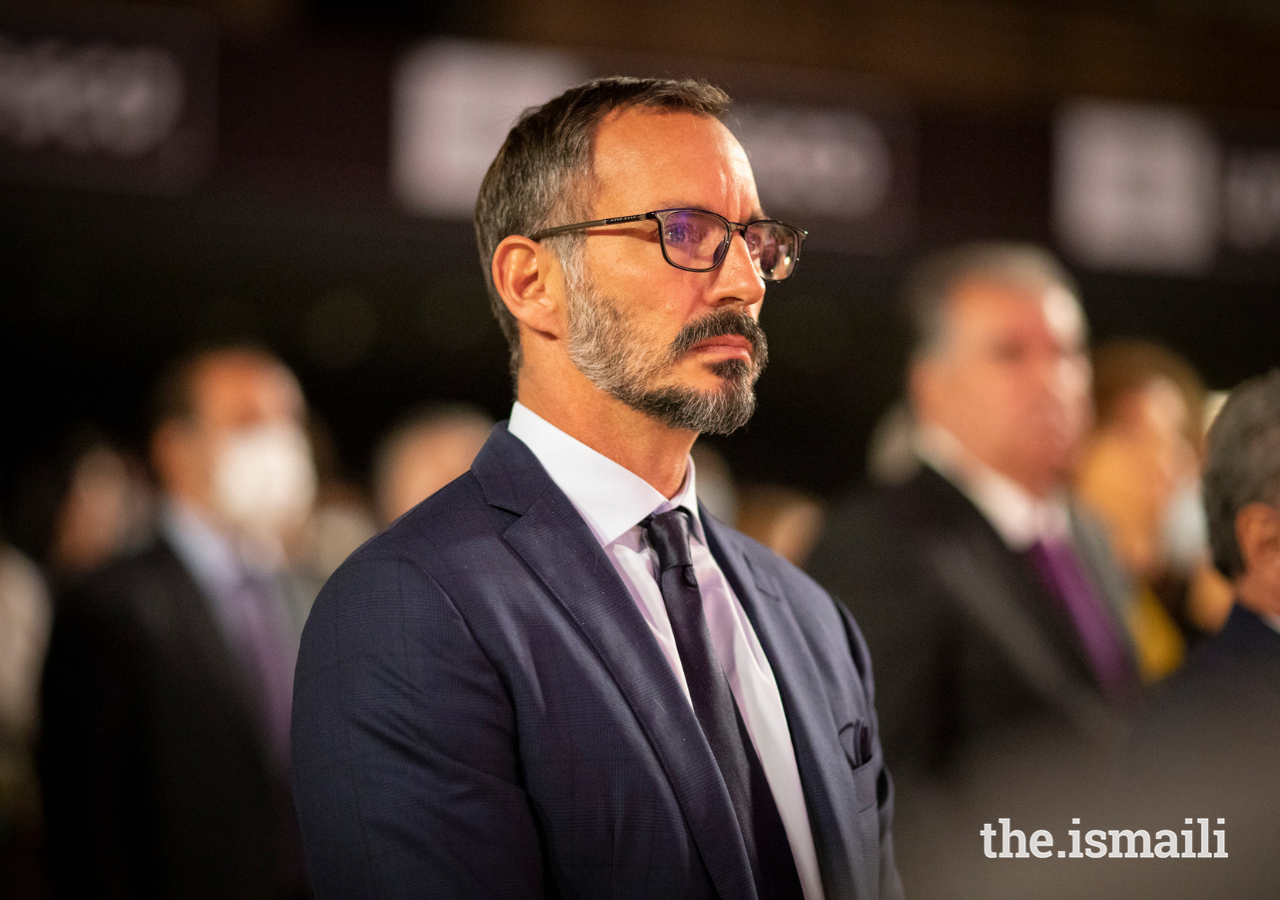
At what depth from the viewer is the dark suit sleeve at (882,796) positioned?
1.43 meters

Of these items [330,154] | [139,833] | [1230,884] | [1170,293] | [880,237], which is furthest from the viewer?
[1170,293]

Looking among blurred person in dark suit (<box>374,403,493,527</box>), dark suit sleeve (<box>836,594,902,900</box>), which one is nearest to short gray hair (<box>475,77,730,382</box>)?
dark suit sleeve (<box>836,594,902,900</box>)

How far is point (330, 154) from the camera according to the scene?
14.5 ft

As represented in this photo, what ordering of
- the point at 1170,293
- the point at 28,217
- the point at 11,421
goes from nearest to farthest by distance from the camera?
the point at 28,217, the point at 1170,293, the point at 11,421

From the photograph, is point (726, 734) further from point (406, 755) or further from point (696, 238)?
point (696, 238)

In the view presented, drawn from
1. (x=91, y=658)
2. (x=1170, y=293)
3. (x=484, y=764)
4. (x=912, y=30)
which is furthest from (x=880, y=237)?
(x=484, y=764)

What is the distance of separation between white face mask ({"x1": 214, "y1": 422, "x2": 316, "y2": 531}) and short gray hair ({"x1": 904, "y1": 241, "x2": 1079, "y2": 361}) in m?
1.83

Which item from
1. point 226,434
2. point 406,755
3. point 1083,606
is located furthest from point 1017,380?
point 226,434

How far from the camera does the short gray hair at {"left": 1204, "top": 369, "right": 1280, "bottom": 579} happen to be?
1.72 meters

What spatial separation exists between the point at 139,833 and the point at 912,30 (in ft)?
18.1

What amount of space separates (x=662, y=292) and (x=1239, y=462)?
0.93 m

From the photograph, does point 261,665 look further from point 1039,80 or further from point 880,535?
point 1039,80

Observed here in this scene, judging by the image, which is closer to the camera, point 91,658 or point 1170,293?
point 91,658

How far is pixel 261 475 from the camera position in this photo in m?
3.66
